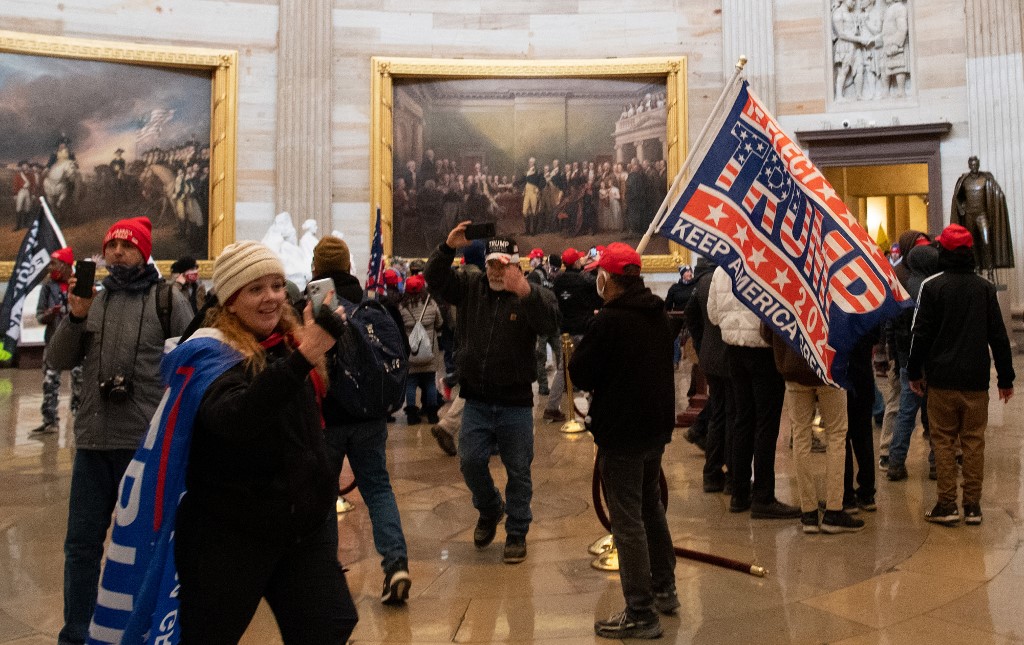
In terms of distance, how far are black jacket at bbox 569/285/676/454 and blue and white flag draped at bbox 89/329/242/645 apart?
1.90m

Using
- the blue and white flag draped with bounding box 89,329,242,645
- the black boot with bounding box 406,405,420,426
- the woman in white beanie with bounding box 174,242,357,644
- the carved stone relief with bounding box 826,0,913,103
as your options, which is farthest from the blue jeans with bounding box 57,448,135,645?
the carved stone relief with bounding box 826,0,913,103

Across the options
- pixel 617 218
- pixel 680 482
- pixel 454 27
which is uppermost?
pixel 454 27

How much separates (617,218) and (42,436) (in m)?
10.4

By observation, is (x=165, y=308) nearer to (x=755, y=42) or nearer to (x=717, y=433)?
(x=717, y=433)

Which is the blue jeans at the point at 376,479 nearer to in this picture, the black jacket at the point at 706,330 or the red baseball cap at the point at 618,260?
the red baseball cap at the point at 618,260

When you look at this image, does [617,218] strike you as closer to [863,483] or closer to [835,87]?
[835,87]

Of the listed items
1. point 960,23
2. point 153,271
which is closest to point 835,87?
point 960,23

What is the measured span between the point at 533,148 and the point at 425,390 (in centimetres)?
806

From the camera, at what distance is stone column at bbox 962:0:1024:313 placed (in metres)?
14.4

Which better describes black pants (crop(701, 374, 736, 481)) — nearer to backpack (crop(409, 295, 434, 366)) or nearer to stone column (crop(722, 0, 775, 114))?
backpack (crop(409, 295, 434, 366))

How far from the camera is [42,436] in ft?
28.3

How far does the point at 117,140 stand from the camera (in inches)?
598

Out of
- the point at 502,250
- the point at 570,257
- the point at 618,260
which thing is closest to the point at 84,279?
the point at 502,250

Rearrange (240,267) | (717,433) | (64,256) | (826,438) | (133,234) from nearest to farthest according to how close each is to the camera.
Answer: (240,267)
(133,234)
(826,438)
(717,433)
(64,256)
